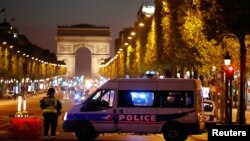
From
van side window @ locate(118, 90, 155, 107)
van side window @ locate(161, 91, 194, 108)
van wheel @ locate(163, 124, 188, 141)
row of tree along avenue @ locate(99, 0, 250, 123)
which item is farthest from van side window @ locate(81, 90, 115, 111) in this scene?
row of tree along avenue @ locate(99, 0, 250, 123)

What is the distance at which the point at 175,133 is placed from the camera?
26.1 metres

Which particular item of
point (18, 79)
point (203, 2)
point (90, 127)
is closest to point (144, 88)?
point (90, 127)

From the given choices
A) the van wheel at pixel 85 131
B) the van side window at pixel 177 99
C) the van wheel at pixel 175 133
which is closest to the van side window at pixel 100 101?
the van wheel at pixel 85 131

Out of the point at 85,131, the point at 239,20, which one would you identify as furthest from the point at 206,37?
the point at 85,131

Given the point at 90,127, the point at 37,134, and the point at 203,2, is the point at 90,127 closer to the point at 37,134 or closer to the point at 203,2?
the point at 37,134

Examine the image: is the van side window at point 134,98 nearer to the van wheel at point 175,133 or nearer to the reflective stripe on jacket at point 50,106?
the van wheel at point 175,133

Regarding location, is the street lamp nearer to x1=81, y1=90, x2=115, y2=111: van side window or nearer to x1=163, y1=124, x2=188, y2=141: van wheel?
x1=163, y1=124, x2=188, y2=141: van wheel

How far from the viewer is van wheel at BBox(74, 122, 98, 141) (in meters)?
27.0

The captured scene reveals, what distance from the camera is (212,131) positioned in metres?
11.3

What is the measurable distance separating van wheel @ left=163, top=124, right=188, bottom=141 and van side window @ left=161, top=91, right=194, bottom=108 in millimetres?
843

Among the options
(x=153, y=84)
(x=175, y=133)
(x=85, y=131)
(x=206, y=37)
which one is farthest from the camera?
(x=206, y=37)

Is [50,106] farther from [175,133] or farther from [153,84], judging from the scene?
[175,133]

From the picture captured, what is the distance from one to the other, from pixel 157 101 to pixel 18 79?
108m

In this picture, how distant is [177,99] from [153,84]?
3.65 feet
